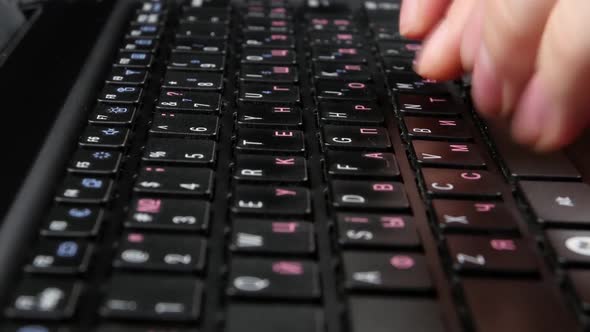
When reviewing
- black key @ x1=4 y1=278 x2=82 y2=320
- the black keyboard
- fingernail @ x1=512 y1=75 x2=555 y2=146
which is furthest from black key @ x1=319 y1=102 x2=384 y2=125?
black key @ x1=4 y1=278 x2=82 y2=320

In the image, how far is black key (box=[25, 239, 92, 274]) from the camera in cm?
29

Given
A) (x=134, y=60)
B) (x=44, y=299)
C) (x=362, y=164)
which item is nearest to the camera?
(x=44, y=299)

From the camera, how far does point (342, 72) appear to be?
48 centimetres

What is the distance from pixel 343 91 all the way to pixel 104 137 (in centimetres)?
19

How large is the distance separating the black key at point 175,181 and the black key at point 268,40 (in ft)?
0.62

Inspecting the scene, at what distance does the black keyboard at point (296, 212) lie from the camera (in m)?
0.29

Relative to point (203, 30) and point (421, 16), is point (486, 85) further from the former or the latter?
point (203, 30)

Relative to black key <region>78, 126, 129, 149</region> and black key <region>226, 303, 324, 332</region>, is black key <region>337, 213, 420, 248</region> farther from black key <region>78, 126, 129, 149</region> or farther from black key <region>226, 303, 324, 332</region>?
black key <region>78, 126, 129, 149</region>

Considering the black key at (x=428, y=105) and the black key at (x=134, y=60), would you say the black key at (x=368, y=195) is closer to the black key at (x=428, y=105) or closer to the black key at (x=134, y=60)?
the black key at (x=428, y=105)

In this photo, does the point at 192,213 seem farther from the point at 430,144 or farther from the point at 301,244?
the point at 430,144

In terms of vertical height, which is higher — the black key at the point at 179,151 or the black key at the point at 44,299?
the black key at the point at 179,151

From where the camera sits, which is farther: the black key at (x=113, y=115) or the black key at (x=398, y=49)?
the black key at (x=398, y=49)

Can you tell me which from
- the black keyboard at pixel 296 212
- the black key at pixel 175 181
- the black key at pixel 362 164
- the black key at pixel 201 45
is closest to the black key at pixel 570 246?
the black keyboard at pixel 296 212

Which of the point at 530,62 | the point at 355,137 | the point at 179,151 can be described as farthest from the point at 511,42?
the point at 179,151
